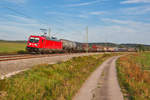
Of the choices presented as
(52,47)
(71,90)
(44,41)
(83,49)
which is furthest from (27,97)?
(83,49)

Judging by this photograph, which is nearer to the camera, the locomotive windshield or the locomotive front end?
the locomotive front end

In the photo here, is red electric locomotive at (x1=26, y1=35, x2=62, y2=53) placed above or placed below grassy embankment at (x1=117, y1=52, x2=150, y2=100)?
above

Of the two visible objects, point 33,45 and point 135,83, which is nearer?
point 135,83

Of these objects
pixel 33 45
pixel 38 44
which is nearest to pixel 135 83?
pixel 38 44

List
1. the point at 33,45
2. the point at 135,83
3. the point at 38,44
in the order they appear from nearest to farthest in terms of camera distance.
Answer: the point at 135,83 < the point at 33,45 < the point at 38,44

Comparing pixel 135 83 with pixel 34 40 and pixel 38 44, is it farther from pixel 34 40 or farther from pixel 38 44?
pixel 34 40

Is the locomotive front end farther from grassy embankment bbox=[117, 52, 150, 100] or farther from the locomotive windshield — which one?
grassy embankment bbox=[117, 52, 150, 100]

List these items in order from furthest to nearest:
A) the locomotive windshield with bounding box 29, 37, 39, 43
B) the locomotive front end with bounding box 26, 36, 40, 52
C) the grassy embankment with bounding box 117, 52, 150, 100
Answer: the locomotive windshield with bounding box 29, 37, 39, 43 → the locomotive front end with bounding box 26, 36, 40, 52 → the grassy embankment with bounding box 117, 52, 150, 100

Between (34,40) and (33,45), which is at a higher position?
(34,40)

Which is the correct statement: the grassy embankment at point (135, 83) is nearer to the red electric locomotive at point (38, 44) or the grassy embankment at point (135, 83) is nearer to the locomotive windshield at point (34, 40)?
the red electric locomotive at point (38, 44)

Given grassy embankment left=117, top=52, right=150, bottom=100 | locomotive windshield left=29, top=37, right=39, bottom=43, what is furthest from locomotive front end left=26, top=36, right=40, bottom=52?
grassy embankment left=117, top=52, right=150, bottom=100

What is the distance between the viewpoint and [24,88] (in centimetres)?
909

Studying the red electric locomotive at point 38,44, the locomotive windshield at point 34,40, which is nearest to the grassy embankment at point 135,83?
the red electric locomotive at point 38,44

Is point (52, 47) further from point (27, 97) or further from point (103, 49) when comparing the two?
point (103, 49)
